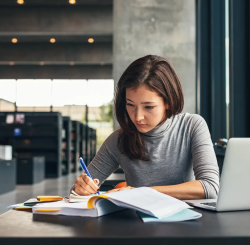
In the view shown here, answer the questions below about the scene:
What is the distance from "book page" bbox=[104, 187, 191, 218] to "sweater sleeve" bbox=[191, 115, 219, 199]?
1.51 feet

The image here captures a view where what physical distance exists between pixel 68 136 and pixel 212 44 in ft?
25.6

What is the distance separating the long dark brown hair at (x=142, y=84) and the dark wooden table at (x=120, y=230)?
0.68 meters

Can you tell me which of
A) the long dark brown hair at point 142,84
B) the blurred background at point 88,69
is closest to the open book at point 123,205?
the long dark brown hair at point 142,84

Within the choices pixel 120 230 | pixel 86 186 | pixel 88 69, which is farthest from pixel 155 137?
pixel 88 69

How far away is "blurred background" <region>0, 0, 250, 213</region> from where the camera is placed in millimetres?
4445

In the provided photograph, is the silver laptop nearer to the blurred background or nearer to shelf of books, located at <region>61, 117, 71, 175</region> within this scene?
the blurred background

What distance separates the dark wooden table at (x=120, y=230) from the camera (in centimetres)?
70

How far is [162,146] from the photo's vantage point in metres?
1.68

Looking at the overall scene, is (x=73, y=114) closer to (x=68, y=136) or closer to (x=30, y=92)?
(x=30, y=92)

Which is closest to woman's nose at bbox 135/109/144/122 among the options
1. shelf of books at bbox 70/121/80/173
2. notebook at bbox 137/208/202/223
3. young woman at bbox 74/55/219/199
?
young woman at bbox 74/55/219/199

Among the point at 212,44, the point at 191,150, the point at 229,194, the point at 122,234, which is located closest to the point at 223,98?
the point at 212,44

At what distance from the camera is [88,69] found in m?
16.2

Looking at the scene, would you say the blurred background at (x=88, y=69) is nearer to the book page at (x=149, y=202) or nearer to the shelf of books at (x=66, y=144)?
the shelf of books at (x=66, y=144)

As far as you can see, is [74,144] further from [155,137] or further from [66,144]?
[155,137]
